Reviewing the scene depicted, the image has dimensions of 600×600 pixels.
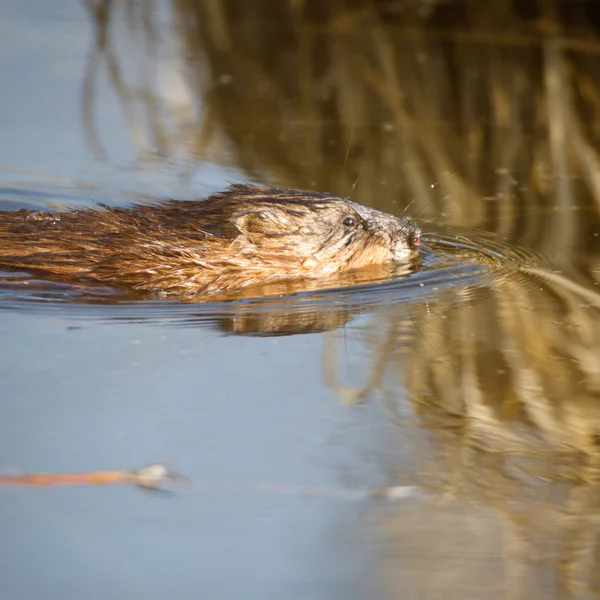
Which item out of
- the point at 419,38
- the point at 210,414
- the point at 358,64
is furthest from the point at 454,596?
the point at 419,38

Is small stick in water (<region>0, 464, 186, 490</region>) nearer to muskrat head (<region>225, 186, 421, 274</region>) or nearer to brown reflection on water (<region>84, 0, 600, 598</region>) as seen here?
brown reflection on water (<region>84, 0, 600, 598</region>)

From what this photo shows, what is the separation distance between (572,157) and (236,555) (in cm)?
→ 390

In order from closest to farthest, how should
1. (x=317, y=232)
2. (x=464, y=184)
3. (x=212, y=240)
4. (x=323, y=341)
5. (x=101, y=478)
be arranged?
(x=101, y=478) → (x=323, y=341) → (x=212, y=240) → (x=317, y=232) → (x=464, y=184)

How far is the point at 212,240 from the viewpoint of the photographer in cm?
438

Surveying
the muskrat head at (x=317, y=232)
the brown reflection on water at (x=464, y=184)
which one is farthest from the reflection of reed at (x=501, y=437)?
the muskrat head at (x=317, y=232)

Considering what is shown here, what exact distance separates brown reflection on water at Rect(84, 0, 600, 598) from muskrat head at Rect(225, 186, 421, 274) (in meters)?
0.50

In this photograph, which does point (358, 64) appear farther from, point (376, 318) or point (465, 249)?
point (376, 318)

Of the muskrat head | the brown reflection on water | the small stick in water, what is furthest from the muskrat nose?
the small stick in water

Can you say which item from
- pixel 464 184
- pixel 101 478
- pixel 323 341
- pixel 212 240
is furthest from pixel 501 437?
pixel 464 184

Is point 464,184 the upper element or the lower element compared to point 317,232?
upper

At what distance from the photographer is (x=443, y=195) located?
5.33 metres

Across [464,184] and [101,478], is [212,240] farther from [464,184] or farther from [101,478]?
[101,478]

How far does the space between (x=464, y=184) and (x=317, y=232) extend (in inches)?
45.1

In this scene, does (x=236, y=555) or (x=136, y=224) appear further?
(x=136, y=224)
